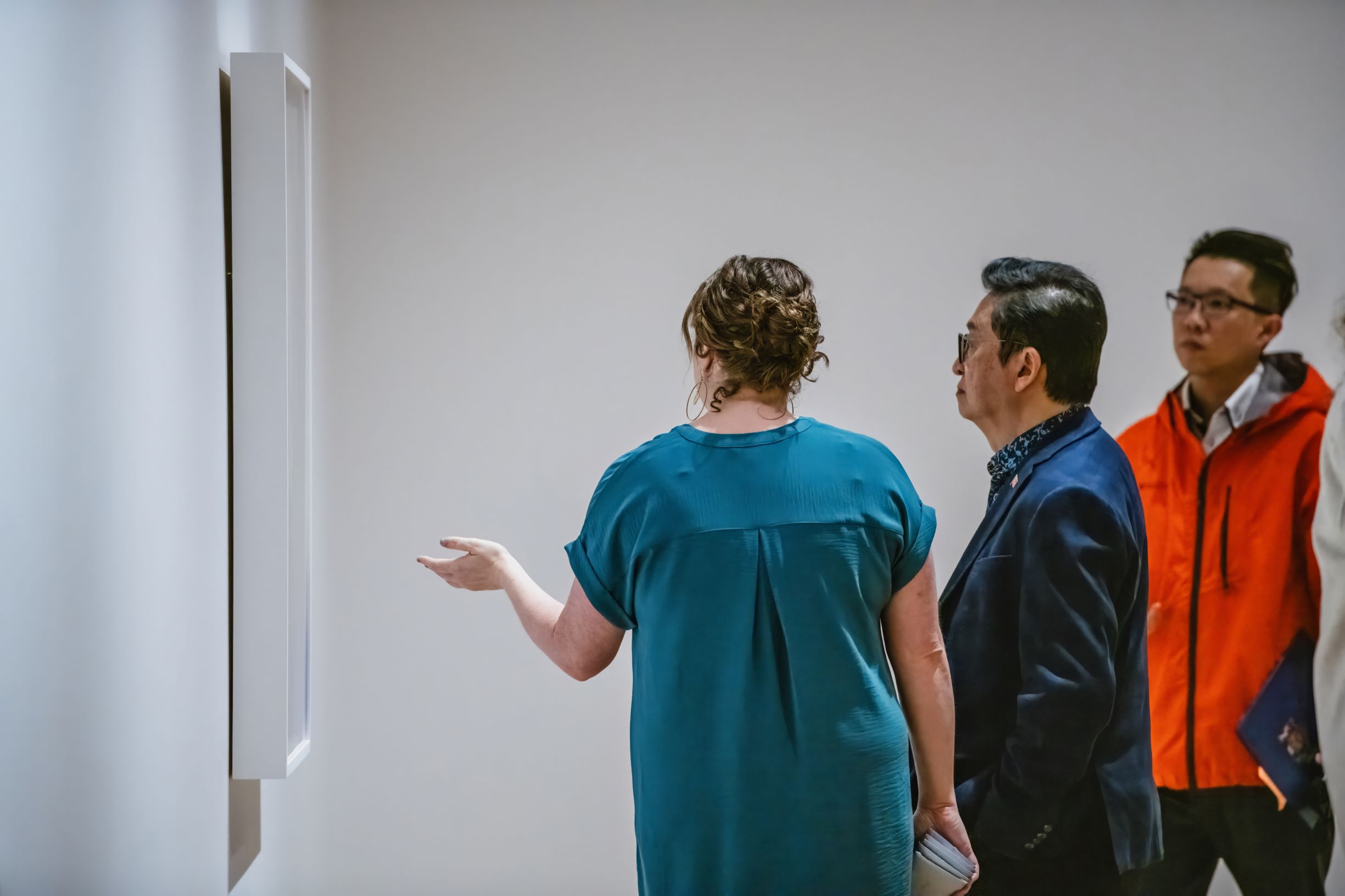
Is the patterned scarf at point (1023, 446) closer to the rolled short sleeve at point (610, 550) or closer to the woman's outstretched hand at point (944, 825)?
the woman's outstretched hand at point (944, 825)

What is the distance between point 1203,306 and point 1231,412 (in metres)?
0.28

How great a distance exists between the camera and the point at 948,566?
2.49 metres

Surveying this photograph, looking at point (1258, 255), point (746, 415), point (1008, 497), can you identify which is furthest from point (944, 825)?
point (1258, 255)

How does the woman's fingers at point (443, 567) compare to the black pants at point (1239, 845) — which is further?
the black pants at point (1239, 845)

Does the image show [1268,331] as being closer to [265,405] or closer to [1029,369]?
[1029,369]

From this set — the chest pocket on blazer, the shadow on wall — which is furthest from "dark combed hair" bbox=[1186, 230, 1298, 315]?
the shadow on wall

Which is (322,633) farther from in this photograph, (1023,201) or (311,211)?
(1023,201)

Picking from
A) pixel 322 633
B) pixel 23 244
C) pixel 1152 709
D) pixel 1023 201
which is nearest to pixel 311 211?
pixel 322 633

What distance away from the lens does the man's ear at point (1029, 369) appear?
89.4 inches

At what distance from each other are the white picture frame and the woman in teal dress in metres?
0.64

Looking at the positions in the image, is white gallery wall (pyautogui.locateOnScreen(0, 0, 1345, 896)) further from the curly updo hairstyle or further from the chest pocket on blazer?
the curly updo hairstyle

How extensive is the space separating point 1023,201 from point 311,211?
1.81 meters

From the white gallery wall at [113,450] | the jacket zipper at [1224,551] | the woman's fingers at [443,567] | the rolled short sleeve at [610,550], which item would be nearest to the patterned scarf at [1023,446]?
the jacket zipper at [1224,551]

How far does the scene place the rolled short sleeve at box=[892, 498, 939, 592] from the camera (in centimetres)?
145
